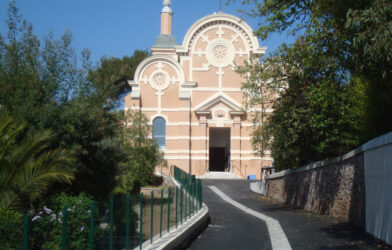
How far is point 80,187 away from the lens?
53.5 feet

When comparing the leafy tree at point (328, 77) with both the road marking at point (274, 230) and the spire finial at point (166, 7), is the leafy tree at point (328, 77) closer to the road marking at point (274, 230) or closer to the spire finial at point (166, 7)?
the road marking at point (274, 230)

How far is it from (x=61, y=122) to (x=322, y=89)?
9245 mm

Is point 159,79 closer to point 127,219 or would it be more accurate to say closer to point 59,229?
point 127,219

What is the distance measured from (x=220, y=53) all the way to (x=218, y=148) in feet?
29.8

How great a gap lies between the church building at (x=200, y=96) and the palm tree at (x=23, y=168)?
27.4 metres

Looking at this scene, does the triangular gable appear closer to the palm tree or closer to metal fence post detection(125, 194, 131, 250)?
the palm tree

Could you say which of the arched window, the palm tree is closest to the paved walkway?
the palm tree

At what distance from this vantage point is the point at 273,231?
1422 centimetres

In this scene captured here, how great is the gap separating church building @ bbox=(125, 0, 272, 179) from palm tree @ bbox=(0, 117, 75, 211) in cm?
2741

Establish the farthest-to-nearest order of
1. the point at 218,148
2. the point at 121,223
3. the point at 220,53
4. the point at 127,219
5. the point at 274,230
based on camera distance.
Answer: the point at 218,148, the point at 220,53, the point at 274,230, the point at 127,219, the point at 121,223

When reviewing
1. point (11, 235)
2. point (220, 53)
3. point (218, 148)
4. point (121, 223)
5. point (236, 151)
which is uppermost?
point (220, 53)

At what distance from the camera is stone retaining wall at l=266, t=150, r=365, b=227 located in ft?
46.1

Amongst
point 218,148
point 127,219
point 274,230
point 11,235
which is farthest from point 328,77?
point 218,148

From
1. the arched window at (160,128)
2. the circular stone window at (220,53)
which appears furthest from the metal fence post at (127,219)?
the circular stone window at (220,53)
